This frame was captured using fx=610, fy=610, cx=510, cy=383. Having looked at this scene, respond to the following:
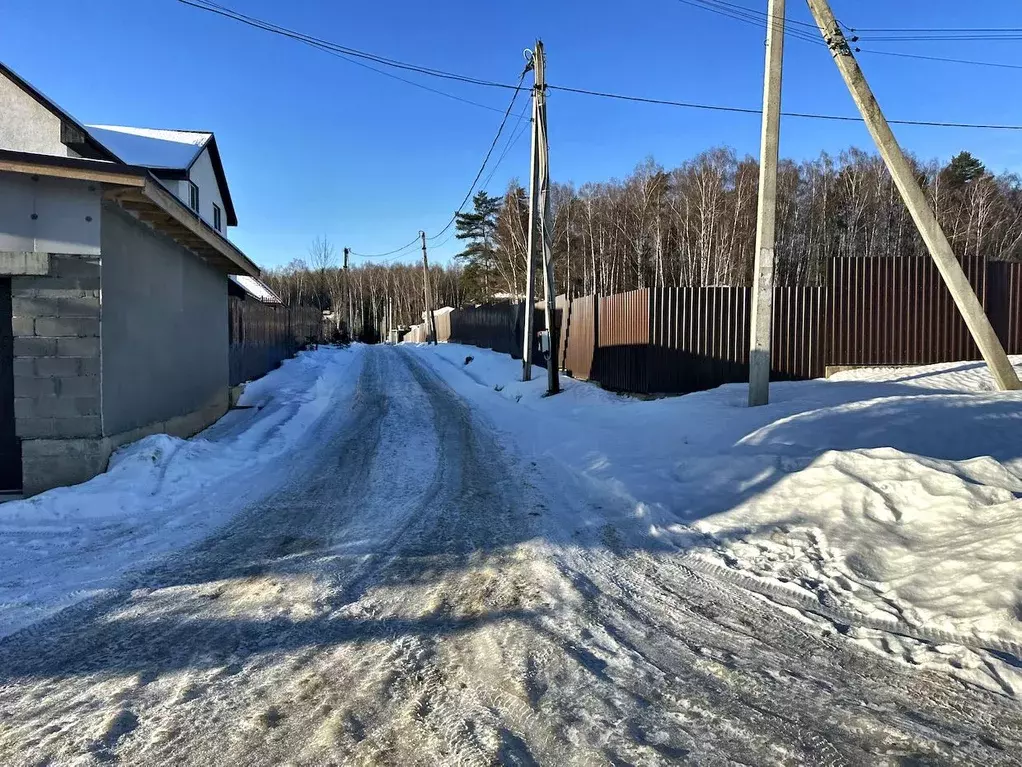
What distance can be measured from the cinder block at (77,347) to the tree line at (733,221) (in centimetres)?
3469

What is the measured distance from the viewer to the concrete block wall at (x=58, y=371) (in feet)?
21.1

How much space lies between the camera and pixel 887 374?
12.6 m

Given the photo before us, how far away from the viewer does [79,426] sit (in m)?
6.56

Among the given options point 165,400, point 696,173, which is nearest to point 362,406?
point 165,400

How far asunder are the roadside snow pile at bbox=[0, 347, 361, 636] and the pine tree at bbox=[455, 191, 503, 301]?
46696mm

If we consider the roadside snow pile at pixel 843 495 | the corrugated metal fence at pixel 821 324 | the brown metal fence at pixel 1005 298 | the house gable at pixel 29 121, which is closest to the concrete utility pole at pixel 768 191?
the roadside snow pile at pixel 843 495

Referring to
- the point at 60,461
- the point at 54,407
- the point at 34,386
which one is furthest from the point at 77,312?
the point at 60,461

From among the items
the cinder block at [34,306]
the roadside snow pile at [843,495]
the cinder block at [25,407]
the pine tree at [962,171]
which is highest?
the pine tree at [962,171]

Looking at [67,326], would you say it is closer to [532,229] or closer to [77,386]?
[77,386]

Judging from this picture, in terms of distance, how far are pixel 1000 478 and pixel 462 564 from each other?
5124mm

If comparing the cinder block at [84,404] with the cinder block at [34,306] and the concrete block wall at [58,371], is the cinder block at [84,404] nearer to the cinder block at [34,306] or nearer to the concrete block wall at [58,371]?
the concrete block wall at [58,371]

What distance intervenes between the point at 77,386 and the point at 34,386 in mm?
408

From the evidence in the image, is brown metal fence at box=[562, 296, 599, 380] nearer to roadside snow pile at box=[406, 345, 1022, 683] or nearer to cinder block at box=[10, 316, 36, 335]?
roadside snow pile at box=[406, 345, 1022, 683]

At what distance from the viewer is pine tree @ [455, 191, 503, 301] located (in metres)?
55.3
